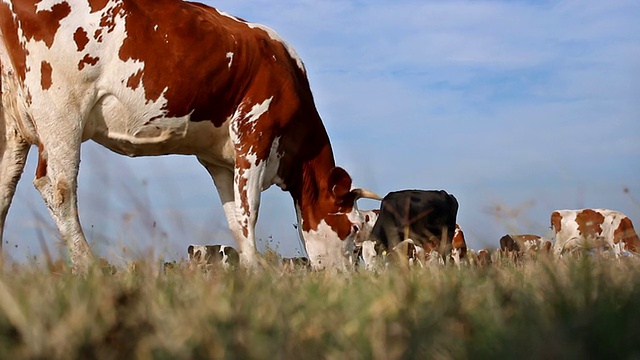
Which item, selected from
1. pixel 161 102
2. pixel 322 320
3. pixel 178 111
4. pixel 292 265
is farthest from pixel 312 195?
pixel 322 320

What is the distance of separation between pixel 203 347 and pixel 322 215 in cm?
653

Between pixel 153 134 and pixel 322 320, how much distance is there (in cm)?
508

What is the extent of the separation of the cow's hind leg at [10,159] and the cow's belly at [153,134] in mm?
880

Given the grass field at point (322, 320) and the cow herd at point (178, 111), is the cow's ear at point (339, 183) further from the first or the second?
the grass field at point (322, 320)

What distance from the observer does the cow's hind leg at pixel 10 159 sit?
307 inches

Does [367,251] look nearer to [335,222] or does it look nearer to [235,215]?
[335,222]

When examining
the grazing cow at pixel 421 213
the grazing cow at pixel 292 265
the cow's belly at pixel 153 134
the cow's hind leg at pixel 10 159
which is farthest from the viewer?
the grazing cow at pixel 421 213

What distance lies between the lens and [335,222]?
8852mm

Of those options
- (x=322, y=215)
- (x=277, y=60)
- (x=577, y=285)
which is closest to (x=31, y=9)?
(x=277, y=60)

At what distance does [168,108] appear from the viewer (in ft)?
24.3

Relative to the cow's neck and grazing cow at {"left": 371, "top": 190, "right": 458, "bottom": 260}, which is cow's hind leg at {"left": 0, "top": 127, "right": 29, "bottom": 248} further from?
grazing cow at {"left": 371, "top": 190, "right": 458, "bottom": 260}

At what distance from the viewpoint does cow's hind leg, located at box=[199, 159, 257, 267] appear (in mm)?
7859

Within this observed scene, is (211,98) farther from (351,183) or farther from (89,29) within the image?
(351,183)

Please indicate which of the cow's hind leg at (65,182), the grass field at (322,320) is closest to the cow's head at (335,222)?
the cow's hind leg at (65,182)
